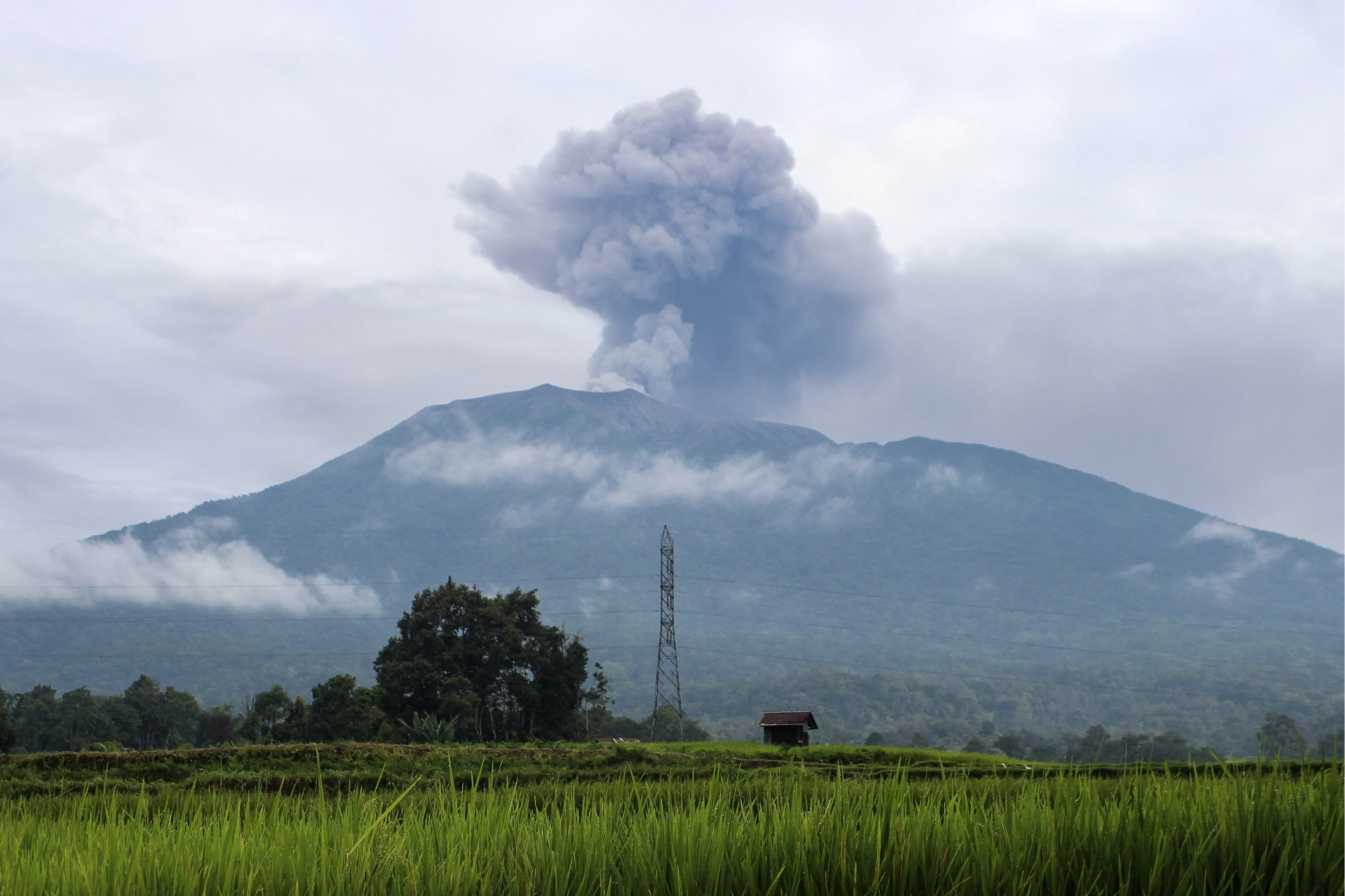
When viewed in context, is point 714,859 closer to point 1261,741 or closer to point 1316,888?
point 1316,888

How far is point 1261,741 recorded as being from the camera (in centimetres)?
384

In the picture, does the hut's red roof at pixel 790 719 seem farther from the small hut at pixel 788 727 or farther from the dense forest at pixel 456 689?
the dense forest at pixel 456 689

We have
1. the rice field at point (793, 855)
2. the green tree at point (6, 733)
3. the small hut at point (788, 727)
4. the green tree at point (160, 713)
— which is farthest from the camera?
the green tree at point (160, 713)

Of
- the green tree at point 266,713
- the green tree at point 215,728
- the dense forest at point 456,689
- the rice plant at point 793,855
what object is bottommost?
the green tree at point 215,728

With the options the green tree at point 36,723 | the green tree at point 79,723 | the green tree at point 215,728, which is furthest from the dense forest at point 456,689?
the green tree at point 215,728

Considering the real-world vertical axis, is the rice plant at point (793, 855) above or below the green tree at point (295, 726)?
above

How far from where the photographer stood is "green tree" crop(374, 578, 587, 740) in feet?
162

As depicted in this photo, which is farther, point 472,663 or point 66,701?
point 66,701

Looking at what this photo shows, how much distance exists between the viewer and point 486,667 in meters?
52.1

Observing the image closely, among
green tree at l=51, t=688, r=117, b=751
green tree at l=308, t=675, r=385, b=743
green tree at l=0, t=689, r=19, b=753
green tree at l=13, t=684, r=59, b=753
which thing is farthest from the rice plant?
green tree at l=13, t=684, r=59, b=753

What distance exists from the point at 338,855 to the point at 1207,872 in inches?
119

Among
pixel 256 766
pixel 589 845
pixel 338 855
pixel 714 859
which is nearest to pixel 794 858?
pixel 714 859

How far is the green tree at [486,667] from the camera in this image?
49.4 metres

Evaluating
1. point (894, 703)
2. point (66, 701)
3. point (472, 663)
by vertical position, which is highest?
point (472, 663)
